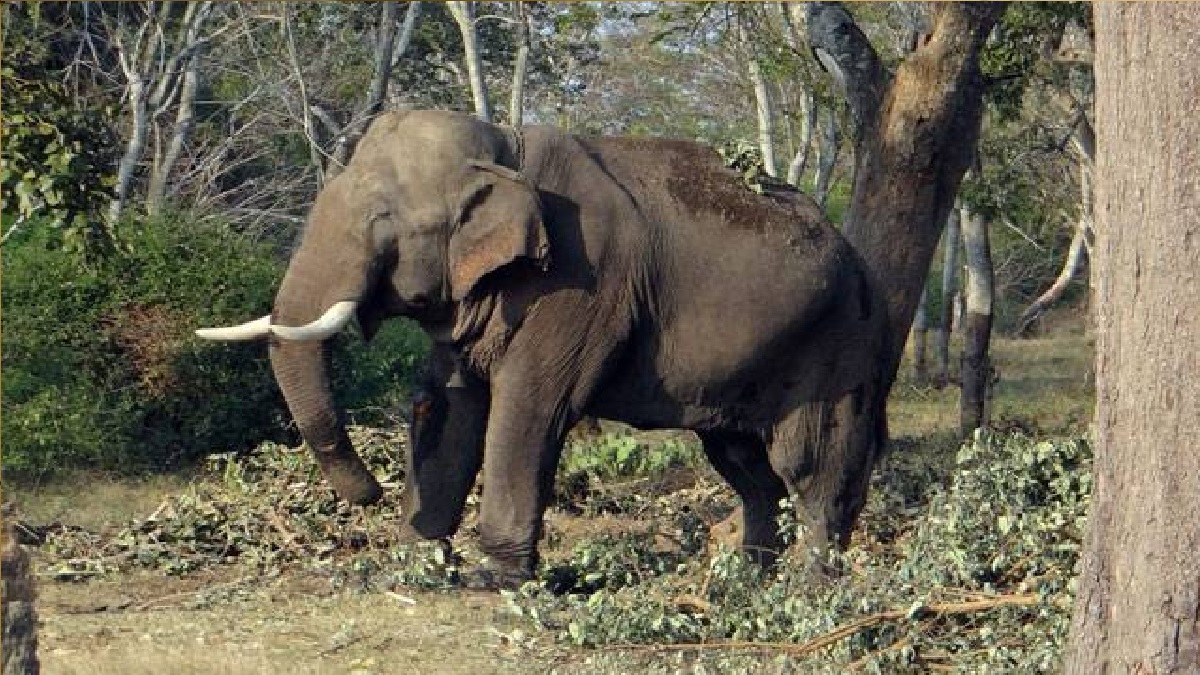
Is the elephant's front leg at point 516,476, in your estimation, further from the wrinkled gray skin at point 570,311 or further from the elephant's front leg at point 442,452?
the elephant's front leg at point 442,452

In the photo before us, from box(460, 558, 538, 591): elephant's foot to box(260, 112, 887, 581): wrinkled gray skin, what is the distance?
0.06 ft

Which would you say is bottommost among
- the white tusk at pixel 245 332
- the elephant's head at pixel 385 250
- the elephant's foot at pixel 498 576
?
the elephant's foot at pixel 498 576

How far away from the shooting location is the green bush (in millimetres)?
15906

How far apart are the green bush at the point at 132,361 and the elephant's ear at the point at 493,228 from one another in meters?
6.00

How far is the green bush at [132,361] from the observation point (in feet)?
52.2

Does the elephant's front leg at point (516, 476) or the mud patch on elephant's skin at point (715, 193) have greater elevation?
the mud patch on elephant's skin at point (715, 193)

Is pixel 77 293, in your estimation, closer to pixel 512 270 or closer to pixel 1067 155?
pixel 512 270

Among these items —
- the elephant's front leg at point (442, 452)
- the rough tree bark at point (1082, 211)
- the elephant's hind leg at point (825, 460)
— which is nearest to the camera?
the elephant's front leg at point (442, 452)

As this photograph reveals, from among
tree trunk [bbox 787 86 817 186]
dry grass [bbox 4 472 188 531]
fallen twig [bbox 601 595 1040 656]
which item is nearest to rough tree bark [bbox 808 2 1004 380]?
fallen twig [bbox 601 595 1040 656]

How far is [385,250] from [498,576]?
169 centimetres

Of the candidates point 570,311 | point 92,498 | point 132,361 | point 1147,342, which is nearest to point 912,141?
point 570,311

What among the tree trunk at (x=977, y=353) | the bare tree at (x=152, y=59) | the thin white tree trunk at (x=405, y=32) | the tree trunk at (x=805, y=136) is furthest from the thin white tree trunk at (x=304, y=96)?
the tree trunk at (x=805, y=136)

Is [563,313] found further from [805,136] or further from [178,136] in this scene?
[805,136]

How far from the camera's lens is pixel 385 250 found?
34.1ft
